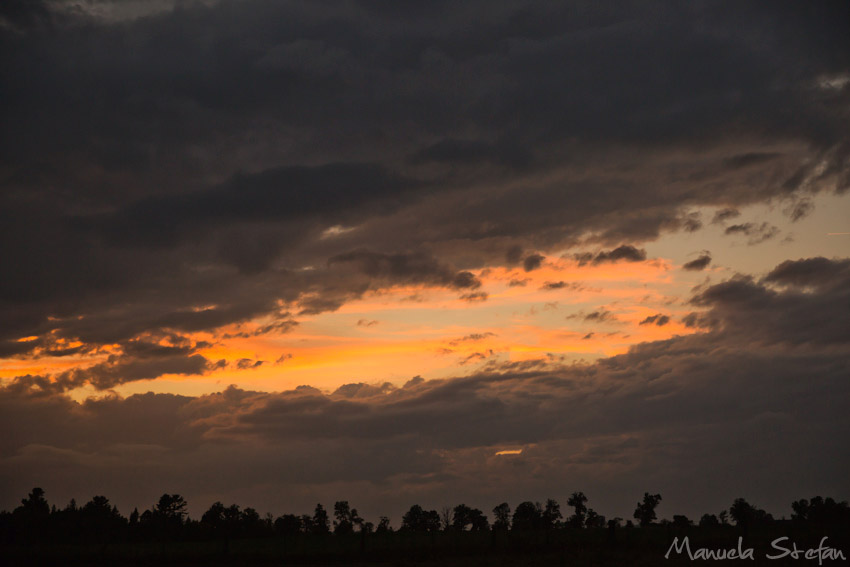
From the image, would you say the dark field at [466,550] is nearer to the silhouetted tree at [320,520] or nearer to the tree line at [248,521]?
the tree line at [248,521]

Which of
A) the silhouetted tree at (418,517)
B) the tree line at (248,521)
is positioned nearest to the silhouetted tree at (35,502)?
the tree line at (248,521)

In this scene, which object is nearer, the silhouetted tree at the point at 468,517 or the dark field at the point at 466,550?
the dark field at the point at 466,550

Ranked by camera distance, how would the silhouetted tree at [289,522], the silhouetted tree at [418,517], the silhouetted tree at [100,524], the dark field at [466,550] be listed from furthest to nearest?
the silhouetted tree at [418,517]
the silhouetted tree at [289,522]
the silhouetted tree at [100,524]
the dark field at [466,550]

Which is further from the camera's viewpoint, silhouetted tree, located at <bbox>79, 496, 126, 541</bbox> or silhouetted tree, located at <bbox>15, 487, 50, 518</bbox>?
silhouetted tree, located at <bbox>15, 487, 50, 518</bbox>

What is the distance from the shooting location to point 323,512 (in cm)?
16250

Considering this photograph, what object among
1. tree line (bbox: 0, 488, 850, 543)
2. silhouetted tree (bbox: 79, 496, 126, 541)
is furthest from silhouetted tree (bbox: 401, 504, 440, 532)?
silhouetted tree (bbox: 79, 496, 126, 541)

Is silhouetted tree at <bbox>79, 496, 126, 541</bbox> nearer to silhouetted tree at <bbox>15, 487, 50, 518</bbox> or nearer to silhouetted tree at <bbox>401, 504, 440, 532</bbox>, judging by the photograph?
silhouetted tree at <bbox>15, 487, 50, 518</bbox>

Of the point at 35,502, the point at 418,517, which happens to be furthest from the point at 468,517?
the point at 35,502

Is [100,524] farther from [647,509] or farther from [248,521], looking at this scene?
[647,509]

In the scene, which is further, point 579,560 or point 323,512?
point 323,512

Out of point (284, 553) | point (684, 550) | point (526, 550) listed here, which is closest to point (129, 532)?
point (284, 553)

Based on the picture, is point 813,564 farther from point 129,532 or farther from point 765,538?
point 129,532

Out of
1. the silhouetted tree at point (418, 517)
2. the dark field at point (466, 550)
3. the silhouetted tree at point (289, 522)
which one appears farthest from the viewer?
the silhouetted tree at point (418, 517)

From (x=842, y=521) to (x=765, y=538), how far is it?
7.75 metres
